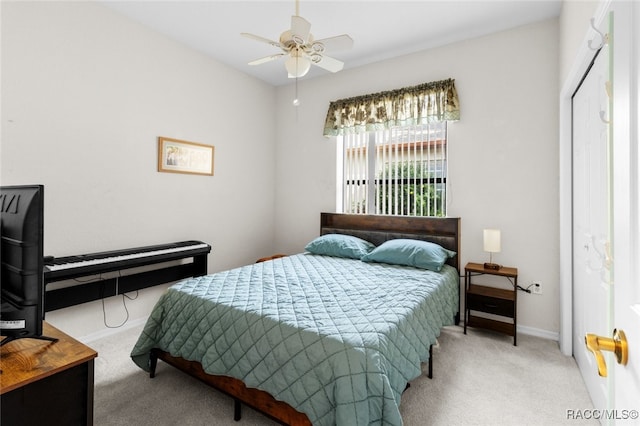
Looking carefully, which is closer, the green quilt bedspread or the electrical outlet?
the green quilt bedspread

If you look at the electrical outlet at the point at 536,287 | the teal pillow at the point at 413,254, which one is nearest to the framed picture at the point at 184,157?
the teal pillow at the point at 413,254

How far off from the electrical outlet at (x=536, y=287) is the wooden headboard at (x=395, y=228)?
0.66 meters

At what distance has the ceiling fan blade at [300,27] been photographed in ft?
6.58

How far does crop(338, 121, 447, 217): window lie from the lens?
11.5 ft

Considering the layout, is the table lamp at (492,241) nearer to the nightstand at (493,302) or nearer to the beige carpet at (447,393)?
the nightstand at (493,302)

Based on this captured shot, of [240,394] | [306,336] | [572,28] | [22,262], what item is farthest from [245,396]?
[572,28]

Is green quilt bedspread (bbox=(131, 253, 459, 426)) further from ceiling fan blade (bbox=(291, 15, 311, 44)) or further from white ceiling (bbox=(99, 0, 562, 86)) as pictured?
white ceiling (bbox=(99, 0, 562, 86))

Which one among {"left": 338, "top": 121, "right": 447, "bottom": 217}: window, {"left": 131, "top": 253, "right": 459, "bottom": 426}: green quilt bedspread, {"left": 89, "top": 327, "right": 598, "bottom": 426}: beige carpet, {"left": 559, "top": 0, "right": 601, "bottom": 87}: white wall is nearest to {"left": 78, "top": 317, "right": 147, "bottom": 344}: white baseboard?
{"left": 89, "top": 327, "right": 598, "bottom": 426}: beige carpet

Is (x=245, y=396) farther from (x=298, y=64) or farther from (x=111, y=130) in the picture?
(x=111, y=130)

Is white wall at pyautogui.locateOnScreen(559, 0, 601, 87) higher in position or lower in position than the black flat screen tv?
higher

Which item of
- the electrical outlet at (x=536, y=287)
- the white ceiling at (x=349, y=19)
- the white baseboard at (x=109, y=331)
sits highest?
the white ceiling at (x=349, y=19)

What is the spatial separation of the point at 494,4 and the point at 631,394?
312 cm

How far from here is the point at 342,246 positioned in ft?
11.5

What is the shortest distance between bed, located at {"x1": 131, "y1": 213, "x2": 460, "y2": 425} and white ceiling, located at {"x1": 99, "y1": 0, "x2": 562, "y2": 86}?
91.9 inches
